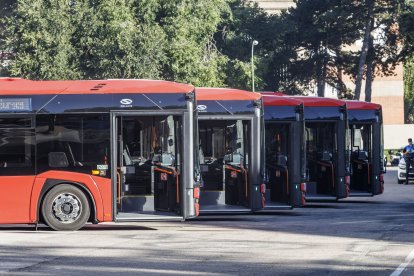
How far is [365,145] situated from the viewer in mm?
32219

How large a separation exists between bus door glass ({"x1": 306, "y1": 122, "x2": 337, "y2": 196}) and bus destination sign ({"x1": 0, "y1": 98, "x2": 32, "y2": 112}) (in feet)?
33.4

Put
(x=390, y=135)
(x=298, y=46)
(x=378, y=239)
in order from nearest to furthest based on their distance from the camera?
(x=378, y=239), (x=298, y=46), (x=390, y=135)

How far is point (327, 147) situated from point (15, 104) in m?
11.0

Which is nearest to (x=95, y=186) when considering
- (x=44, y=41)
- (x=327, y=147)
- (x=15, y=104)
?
(x=15, y=104)

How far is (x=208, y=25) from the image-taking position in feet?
222

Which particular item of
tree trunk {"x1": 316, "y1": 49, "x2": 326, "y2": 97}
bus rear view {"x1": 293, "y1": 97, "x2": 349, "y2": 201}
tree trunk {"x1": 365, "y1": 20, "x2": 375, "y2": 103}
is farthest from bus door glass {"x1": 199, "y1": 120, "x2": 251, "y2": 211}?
tree trunk {"x1": 316, "y1": 49, "x2": 326, "y2": 97}

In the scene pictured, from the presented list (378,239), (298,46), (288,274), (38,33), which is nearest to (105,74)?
(38,33)

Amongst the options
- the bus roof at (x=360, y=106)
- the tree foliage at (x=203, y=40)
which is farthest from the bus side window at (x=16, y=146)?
the tree foliage at (x=203, y=40)

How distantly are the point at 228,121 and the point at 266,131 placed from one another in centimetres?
253

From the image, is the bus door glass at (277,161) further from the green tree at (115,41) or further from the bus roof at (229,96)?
the green tree at (115,41)

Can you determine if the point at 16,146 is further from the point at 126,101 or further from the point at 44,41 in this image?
the point at 44,41

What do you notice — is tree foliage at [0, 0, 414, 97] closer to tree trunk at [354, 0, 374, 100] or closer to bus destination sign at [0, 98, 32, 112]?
tree trunk at [354, 0, 374, 100]

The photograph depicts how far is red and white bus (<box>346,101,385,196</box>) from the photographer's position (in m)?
31.8

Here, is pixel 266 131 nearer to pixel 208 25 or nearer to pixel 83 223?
pixel 83 223
